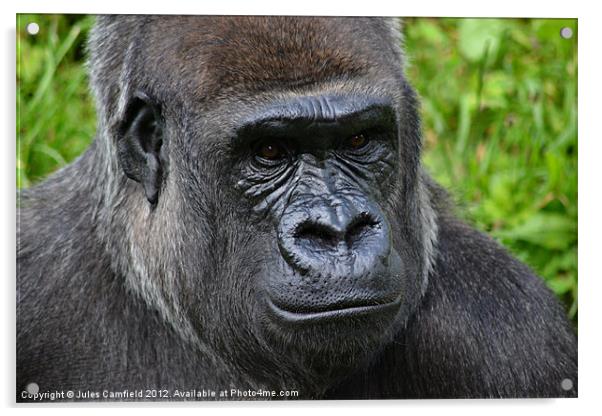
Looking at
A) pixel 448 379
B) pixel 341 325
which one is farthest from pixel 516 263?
pixel 341 325

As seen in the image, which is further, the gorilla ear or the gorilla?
the gorilla ear

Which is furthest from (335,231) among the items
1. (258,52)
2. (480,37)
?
(480,37)

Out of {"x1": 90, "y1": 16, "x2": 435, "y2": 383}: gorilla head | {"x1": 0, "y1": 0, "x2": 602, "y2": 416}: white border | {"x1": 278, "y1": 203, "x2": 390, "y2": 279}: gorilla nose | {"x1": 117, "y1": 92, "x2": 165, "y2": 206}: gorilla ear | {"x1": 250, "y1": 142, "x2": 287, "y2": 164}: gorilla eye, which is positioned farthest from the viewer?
{"x1": 0, "y1": 0, "x2": 602, "y2": 416}: white border

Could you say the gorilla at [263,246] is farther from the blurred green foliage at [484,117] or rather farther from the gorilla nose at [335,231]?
the blurred green foliage at [484,117]

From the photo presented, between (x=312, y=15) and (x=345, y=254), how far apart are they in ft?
3.22

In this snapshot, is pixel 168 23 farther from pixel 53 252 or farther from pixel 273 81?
pixel 53 252

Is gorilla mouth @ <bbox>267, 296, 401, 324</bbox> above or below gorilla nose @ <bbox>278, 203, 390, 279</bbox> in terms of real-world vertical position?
below

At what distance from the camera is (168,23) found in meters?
3.77

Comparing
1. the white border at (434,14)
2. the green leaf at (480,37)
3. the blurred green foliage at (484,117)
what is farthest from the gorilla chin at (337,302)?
the green leaf at (480,37)

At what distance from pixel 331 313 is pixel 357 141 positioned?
24.9 inches

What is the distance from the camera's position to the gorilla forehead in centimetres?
349

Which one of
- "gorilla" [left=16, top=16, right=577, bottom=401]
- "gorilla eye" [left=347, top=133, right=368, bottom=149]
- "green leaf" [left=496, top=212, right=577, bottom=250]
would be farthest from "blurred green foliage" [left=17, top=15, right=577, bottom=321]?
"gorilla eye" [left=347, top=133, right=368, bottom=149]

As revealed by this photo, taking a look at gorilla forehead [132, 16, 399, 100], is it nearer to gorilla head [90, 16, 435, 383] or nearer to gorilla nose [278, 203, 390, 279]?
gorilla head [90, 16, 435, 383]

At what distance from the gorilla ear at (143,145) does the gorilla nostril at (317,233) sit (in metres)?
0.67
